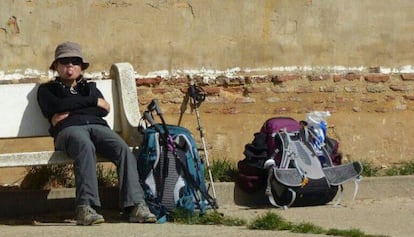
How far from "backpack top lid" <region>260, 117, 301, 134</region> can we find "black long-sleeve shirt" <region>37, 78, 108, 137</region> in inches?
56.4

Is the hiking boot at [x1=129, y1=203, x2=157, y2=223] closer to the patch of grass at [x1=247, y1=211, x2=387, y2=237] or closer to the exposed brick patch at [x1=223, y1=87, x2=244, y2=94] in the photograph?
the patch of grass at [x1=247, y1=211, x2=387, y2=237]

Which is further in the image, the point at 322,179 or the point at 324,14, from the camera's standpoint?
the point at 324,14

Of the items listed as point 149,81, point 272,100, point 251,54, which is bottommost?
point 272,100

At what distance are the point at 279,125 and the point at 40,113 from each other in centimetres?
200

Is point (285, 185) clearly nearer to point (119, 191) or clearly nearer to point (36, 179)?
point (119, 191)

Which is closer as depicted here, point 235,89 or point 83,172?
point 83,172

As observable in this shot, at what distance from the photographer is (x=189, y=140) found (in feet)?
26.1

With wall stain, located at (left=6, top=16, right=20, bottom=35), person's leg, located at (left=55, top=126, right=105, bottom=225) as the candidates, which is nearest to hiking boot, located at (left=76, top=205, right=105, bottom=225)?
person's leg, located at (left=55, top=126, right=105, bottom=225)

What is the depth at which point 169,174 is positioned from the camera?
776cm

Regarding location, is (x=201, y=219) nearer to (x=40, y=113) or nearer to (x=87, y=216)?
(x=87, y=216)

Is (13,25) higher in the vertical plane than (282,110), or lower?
higher

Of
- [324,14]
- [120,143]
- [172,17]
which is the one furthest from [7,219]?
[324,14]

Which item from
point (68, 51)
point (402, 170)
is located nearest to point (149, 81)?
point (68, 51)

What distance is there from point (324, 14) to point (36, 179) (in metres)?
3.09
